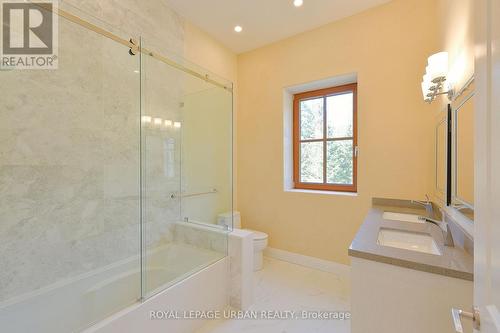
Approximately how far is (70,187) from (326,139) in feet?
8.58

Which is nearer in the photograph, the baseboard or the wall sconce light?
the wall sconce light

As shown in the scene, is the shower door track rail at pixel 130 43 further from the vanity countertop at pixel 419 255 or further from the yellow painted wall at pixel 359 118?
the vanity countertop at pixel 419 255

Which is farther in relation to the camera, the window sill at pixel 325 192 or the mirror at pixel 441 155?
the window sill at pixel 325 192

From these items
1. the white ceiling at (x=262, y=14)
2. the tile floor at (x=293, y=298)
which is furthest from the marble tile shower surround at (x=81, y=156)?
the tile floor at (x=293, y=298)

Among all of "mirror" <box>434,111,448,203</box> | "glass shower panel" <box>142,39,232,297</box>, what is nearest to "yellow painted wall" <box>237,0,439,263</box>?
"mirror" <box>434,111,448,203</box>

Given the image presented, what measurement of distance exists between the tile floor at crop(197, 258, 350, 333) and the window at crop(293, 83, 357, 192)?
1028 mm

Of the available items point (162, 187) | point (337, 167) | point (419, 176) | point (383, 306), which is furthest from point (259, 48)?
point (383, 306)

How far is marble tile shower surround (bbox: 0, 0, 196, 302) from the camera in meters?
1.42

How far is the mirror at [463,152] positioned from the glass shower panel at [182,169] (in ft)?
5.52

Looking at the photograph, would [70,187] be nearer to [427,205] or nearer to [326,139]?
[326,139]

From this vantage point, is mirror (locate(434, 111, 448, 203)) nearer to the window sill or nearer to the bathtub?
the window sill

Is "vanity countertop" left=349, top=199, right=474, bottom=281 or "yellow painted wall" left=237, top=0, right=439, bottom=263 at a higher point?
"yellow painted wall" left=237, top=0, right=439, bottom=263

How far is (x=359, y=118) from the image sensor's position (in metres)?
2.38

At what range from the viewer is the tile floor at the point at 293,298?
168cm
